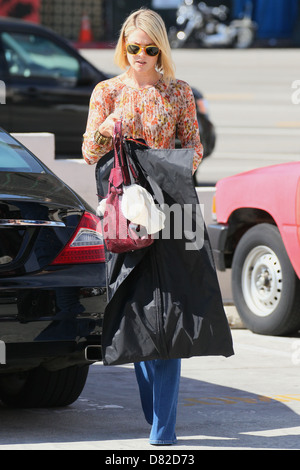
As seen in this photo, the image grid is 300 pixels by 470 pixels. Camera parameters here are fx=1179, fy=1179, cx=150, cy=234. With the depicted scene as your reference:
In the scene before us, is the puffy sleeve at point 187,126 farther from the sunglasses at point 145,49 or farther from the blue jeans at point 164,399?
the blue jeans at point 164,399

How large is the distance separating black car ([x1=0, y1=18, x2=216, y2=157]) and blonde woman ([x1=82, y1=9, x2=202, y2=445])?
7853mm

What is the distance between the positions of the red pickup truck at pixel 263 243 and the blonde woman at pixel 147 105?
260 cm

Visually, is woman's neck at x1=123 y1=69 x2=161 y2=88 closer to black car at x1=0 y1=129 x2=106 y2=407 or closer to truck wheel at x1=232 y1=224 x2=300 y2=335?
black car at x1=0 y1=129 x2=106 y2=407

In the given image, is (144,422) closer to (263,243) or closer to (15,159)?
(15,159)

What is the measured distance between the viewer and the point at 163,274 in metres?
5.14

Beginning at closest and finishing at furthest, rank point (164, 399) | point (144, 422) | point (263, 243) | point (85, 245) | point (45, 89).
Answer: point (164, 399)
point (85, 245)
point (144, 422)
point (263, 243)
point (45, 89)

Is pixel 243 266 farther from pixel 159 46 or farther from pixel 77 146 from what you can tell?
pixel 77 146

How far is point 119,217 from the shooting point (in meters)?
5.15

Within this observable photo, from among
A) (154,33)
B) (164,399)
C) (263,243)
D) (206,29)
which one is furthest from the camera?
(206,29)

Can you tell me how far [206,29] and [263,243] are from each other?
25.7 meters

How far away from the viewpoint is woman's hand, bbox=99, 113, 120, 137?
5359 millimetres

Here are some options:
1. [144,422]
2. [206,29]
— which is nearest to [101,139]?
[144,422]

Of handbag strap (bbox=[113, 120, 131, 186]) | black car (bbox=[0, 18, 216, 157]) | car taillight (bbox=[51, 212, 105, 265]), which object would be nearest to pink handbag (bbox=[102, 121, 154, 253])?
handbag strap (bbox=[113, 120, 131, 186])

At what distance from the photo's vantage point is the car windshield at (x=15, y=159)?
19.3ft
